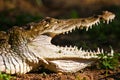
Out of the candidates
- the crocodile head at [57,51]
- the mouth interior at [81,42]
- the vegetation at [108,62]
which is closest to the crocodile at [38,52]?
the crocodile head at [57,51]

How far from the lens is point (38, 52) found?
749 centimetres

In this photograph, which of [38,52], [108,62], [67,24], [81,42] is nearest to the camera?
[38,52]

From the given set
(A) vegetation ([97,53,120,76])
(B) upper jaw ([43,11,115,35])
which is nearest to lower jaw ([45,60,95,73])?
(A) vegetation ([97,53,120,76])

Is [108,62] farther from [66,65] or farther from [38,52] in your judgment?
[38,52]

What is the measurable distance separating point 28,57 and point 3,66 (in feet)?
1.40

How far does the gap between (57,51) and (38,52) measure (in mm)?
325

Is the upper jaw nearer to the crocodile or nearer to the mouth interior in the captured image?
the crocodile

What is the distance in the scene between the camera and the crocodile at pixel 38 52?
747cm

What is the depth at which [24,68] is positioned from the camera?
24.6 ft

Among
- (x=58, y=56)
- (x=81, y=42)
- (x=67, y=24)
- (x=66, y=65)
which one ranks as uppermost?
(x=67, y=24)

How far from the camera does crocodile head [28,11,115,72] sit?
754cm

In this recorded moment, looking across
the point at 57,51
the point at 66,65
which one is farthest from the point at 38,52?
the point at 66,65

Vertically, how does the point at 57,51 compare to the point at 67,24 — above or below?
below

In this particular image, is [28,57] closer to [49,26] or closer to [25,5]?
[49,26]
